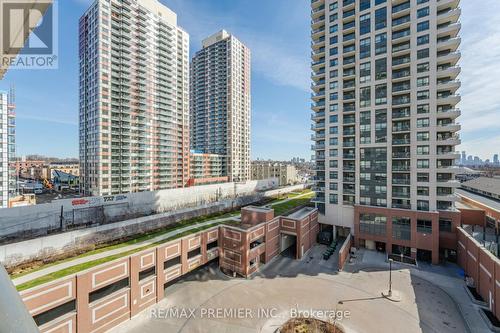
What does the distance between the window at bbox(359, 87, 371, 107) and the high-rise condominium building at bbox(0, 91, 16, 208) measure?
69.3m

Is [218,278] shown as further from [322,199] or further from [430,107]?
[430,107]

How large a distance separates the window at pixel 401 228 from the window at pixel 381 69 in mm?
23526

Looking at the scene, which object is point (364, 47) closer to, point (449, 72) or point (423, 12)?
point (423, 12)

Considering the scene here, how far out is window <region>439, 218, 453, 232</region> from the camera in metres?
37.2

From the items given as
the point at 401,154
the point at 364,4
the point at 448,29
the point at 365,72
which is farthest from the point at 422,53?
the point at 401,154

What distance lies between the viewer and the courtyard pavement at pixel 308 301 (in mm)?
22797

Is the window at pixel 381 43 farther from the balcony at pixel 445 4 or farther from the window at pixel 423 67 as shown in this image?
the balcony at pixel 445 4

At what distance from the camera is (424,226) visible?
3706 cm

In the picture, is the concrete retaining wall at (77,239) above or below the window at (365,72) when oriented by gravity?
below

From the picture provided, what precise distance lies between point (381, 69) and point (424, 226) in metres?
26.2

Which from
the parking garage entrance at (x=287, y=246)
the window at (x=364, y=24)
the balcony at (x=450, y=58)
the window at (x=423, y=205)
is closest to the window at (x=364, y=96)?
the window at (x=364, y=24)

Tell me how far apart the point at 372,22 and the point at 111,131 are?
203ft

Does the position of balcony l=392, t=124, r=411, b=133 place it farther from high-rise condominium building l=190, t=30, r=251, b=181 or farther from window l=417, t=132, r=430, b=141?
high-rise condominium building l=190, t=30, r=251, b=181

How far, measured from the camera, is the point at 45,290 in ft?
60.4
